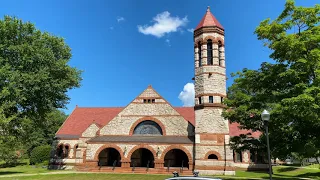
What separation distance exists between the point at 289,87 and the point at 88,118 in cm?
3069

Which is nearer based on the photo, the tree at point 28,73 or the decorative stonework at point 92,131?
the tree at point 28,73

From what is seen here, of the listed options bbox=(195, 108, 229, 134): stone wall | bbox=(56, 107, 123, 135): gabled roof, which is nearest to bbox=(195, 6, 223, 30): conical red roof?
bbox=(195, 108, 229, 134): stone wall

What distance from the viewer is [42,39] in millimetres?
28469

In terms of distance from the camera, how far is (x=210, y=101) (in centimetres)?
2816

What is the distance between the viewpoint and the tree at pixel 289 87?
45.7 feet

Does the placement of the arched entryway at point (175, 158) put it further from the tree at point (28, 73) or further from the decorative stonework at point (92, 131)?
the tree at point (28, 73)

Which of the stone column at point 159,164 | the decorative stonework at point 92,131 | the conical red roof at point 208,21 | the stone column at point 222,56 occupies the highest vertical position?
the conical red roof at point 208,21

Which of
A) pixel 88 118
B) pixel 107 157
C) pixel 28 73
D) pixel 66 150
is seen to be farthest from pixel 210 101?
pixel 66 150

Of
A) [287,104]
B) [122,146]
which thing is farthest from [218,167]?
[287,104]

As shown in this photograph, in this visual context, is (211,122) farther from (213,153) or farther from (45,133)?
(45,133)

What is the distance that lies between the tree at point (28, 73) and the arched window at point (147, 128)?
861 centimetres

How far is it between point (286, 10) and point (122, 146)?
20026mm

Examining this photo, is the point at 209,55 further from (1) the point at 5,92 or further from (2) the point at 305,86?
(1) the point at 5,92

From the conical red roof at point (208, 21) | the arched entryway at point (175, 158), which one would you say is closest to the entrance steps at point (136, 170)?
the arched entryway at point (175, 158)
